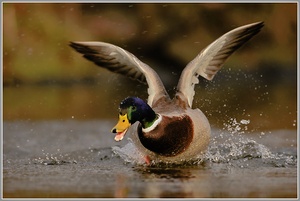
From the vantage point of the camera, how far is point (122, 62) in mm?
8266

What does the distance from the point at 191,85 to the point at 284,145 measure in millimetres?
1026

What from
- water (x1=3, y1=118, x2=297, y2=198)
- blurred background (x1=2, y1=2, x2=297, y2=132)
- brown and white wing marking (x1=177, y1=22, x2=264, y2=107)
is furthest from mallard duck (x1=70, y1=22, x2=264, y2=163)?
blurred background (x1=2, y1=2, x2=297, y2=132)

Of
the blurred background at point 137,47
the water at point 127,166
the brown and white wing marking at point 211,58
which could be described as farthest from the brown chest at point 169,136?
the blurred background at point 137,47

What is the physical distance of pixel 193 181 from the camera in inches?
255

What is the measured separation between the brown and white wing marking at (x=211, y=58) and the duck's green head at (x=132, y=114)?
0.73 m

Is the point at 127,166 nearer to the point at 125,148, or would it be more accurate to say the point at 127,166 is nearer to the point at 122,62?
the point at 125,148

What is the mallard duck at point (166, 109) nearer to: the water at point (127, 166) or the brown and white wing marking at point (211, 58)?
the brown and white wing marking at point (211, 58)

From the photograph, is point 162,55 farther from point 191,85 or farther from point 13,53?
point 191,85

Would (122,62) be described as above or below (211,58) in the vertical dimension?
below

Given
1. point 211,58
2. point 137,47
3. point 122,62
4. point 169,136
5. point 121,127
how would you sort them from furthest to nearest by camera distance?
point 137,47, point 122,62, point 211,58, point 169,136, point 121,127

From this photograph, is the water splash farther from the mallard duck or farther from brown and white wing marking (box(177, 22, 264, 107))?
brown and white wing marking (box(177, 22, 264, 107))

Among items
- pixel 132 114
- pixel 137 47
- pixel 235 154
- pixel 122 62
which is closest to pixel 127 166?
pixel 132 114

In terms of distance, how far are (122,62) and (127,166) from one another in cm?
130

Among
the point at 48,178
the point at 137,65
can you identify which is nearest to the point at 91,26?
the point at 137,65
